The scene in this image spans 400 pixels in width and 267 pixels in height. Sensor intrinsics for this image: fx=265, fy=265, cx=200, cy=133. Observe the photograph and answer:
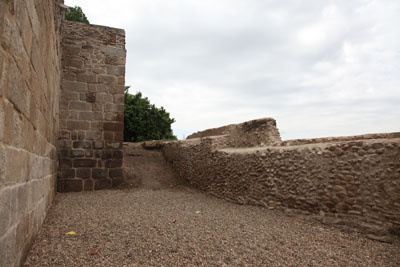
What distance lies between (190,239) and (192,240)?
4cm

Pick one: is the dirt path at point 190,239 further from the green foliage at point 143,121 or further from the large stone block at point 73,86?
the green foliage at point 143,121

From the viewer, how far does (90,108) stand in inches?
272

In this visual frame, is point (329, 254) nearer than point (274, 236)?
Yes

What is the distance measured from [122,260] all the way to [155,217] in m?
1.63

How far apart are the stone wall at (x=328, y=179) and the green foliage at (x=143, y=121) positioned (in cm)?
1031

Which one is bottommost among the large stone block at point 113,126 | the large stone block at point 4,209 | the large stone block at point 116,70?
the large stone block at point 4,209

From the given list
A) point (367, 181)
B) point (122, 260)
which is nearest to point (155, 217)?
point (122, 260)

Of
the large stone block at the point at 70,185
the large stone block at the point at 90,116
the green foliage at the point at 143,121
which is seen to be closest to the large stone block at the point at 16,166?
the large stone block at the point at 70,185

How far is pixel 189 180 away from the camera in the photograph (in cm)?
791

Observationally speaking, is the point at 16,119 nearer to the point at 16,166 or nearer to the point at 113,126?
the point at 16,166

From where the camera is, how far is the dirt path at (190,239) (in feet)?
8.45

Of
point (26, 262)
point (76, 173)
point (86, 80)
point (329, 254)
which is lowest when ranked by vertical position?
point (329, 254)

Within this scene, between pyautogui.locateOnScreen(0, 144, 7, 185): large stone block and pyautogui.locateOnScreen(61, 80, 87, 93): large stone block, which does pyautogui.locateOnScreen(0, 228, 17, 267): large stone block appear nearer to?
pyautogui.locateOnScreen(0, 144, 7, 185): large stone block

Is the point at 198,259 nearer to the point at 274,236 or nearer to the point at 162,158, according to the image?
the point at 274,236
